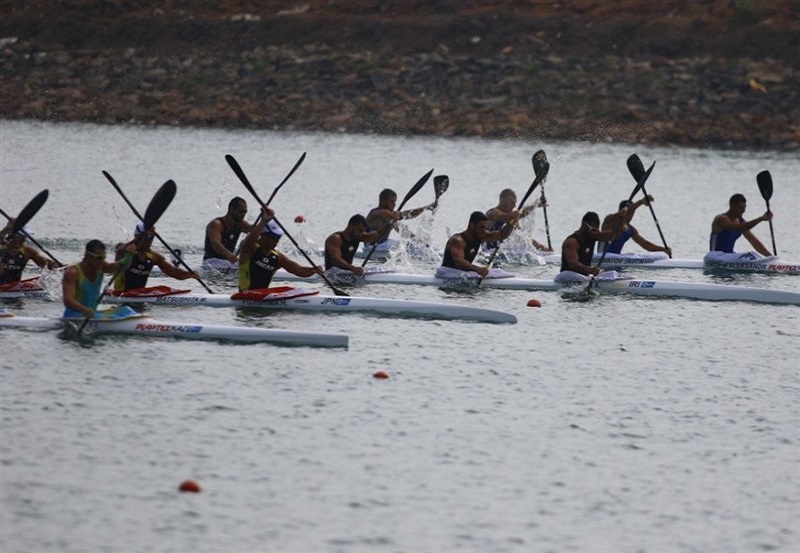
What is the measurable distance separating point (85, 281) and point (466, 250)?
27.7ft

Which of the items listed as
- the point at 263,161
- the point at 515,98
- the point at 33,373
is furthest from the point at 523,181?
the point at 33,373

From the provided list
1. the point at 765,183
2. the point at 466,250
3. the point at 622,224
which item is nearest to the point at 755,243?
the point at 765,183

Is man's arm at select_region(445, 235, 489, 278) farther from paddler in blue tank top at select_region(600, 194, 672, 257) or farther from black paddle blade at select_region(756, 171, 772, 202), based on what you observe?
black paddle blade at select_region(756, 171, 772, 202)

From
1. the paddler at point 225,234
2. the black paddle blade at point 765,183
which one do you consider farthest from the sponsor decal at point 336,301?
the black paddle blade at point 765,183

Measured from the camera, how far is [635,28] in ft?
253

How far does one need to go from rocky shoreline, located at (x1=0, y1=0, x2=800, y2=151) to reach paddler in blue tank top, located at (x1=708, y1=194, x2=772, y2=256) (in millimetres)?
36480

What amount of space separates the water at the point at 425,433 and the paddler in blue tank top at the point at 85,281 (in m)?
0.52

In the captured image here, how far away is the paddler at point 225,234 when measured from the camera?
1114 inches

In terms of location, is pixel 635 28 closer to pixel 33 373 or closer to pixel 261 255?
pixel 261 255

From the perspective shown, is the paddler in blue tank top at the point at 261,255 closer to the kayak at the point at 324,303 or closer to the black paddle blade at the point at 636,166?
the kayak at the point at 324,303

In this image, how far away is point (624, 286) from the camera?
28.2m

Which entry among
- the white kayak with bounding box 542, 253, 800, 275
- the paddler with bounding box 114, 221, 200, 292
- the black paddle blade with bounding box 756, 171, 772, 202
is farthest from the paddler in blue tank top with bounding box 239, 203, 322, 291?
the black paddle blade with bounding box 756, 171, 772, 202

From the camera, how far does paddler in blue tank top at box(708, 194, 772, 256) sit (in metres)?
31.1

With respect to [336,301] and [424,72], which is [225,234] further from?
[424,72]
